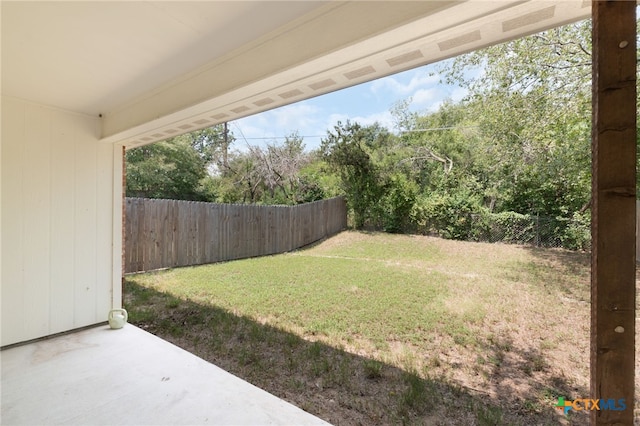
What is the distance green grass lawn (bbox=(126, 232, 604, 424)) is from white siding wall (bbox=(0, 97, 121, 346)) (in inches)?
33.8

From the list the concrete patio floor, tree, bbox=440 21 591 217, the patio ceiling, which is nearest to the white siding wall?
the concrete patio floor

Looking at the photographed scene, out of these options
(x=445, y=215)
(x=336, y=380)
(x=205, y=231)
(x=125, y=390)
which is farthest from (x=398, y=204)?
(x=125, y=390)

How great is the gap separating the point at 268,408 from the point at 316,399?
47 cm

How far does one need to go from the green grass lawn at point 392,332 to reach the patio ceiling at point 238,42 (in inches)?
83.1

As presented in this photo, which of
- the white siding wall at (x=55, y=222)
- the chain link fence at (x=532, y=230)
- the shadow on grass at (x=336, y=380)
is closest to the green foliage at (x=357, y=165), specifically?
the chain link fence at (x=532, y=230)

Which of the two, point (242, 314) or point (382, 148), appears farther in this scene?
point (382, 148)

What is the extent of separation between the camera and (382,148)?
11.5 m

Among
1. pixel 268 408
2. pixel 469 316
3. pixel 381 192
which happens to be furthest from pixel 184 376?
pixel 381 192

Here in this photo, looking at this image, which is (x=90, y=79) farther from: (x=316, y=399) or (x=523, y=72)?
(x=523, y=72)

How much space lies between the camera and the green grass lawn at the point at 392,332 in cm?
216

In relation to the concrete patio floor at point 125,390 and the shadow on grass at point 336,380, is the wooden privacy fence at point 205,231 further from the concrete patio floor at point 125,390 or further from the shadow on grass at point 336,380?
the concrete patio floor at point 125,390

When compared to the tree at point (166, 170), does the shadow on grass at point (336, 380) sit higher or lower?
lower

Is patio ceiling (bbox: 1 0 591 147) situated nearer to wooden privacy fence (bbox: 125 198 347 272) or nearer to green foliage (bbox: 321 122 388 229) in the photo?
wooden privacy fence (bbox: 125 198 347 272)

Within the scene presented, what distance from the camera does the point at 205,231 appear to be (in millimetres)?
6770
